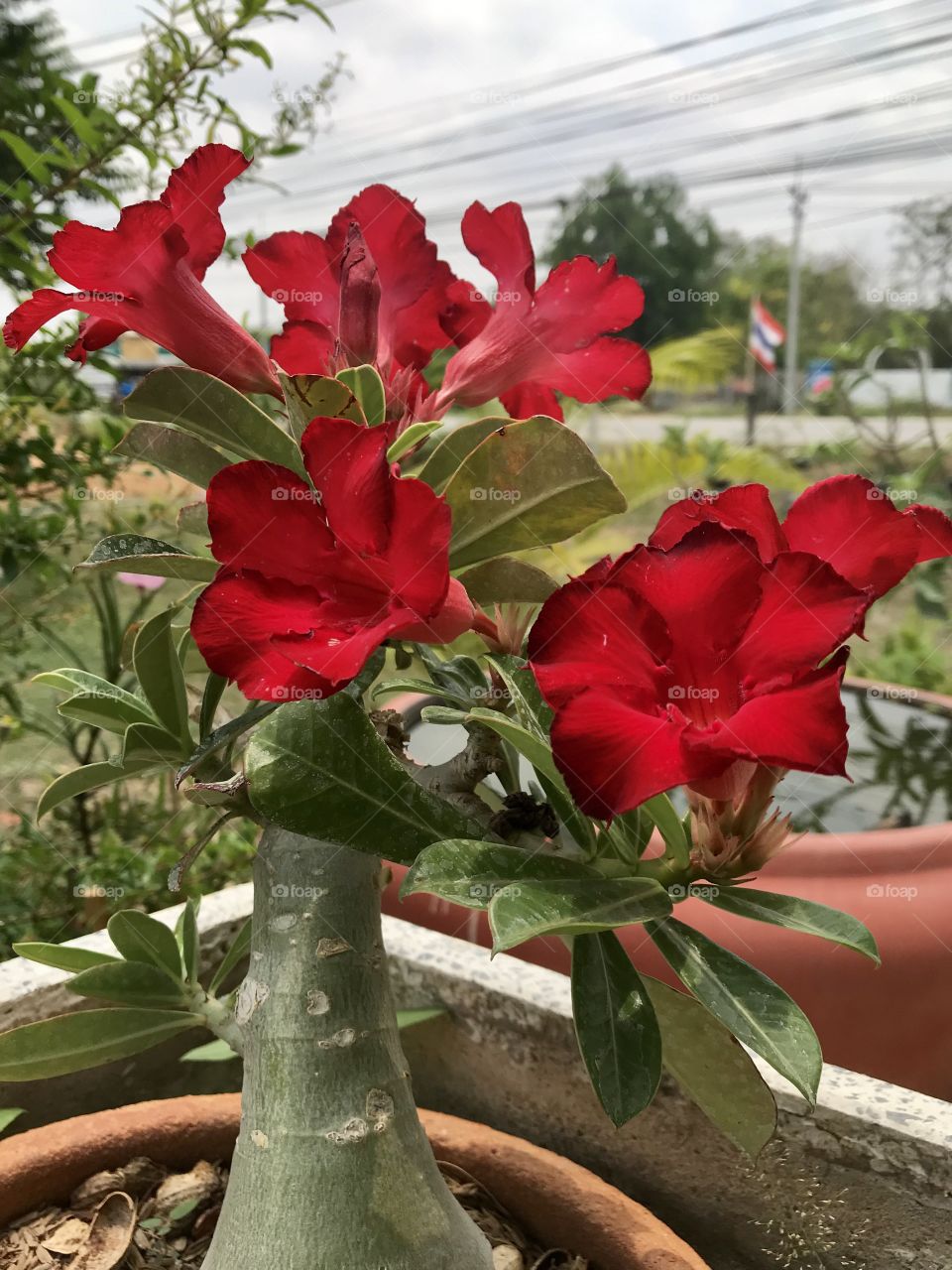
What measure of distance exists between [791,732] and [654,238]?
14.5m

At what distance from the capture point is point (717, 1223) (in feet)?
2.26

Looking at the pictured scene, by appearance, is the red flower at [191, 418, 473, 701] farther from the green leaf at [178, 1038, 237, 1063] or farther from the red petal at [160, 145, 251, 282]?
the green leaf at [178, 1038, 237, 1063]

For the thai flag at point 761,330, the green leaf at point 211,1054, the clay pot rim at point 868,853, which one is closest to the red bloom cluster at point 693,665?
the green leaf at point 211,1054

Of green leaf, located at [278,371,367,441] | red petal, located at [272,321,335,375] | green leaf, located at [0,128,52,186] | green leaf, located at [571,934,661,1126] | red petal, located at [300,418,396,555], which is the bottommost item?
green leaf, located at [571,934,661,1126]

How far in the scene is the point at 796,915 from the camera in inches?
18.2

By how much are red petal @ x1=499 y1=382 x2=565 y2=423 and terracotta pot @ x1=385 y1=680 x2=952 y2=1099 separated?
50cm

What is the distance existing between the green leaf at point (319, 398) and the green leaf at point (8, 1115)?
1.83ft

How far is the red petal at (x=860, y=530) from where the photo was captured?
410 mm

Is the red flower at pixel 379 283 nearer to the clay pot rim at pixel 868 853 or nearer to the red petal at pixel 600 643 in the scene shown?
the red petal at pixel 600 643

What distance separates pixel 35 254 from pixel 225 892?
68cm

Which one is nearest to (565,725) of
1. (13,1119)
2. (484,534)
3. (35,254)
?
(484,534)

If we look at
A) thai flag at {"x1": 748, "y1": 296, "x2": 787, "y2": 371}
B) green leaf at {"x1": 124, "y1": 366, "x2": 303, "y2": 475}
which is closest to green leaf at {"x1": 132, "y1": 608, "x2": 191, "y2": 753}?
green leaf at {"x1": 124, "y1": 366, "x2": 303, "y2": 475}

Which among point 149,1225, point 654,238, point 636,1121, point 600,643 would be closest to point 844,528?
point 600,643

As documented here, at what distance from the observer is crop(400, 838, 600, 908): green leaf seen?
0.41 meters
